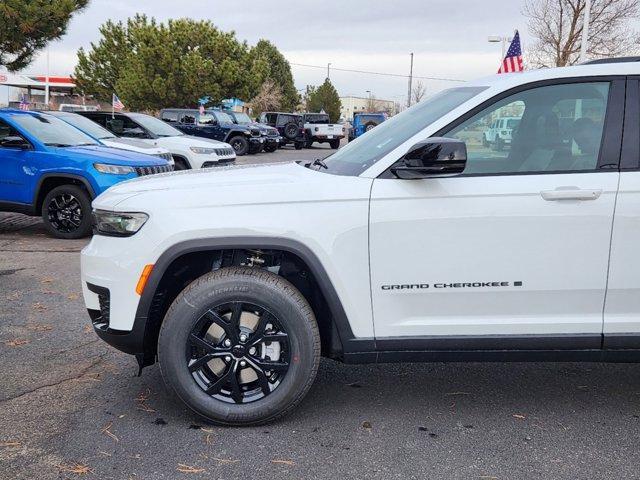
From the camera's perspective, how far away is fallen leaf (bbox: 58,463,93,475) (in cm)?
283

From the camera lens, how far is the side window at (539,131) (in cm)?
319

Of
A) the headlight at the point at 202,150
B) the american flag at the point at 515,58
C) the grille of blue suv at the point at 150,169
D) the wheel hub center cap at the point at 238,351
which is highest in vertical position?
the american flag at the point at 515,58

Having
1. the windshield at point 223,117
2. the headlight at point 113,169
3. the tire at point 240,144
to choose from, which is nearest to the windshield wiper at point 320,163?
the headlight at point 113,169

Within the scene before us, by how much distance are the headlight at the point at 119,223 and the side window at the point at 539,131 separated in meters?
1.62

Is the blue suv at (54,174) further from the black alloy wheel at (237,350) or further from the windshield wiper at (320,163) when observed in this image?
the black alloy wheel at (237,350)

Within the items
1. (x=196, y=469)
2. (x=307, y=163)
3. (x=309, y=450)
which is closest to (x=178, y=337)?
(x=196, y=469)

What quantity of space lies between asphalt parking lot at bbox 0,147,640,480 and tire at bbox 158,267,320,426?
154 mm

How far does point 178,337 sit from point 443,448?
142 cm

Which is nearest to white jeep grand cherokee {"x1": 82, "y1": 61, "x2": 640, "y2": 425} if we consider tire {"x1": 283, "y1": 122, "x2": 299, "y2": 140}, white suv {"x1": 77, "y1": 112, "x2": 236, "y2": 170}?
white suv {"x1": 77, "y1": 112, "x2": 236, "y2": 170}

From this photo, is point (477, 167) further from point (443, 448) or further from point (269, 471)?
point (269, 471)

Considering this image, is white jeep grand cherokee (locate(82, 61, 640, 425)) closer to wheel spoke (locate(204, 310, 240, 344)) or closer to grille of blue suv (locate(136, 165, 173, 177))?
wheel spoke (locate(204, 310, 240, 344))

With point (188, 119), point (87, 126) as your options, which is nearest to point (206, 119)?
point (188, 119)

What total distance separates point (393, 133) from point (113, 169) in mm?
5753

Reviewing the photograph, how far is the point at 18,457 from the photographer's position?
2.94 metres
